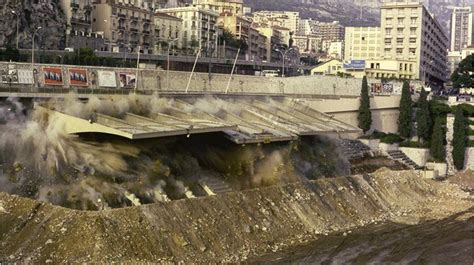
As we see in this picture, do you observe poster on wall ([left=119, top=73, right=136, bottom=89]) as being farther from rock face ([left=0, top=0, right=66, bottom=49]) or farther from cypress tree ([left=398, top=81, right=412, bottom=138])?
rock face ([left=0, top=0, right=66, bottom=49])

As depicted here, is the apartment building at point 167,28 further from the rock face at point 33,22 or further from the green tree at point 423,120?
the green tree at point 423,120

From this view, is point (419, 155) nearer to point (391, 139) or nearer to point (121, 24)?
point (391, 139)

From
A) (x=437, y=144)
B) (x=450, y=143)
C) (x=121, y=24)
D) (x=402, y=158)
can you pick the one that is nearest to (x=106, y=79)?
(x=402, y=158)

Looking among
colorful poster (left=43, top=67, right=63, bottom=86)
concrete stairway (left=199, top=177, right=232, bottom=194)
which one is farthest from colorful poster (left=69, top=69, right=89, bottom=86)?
concrete stairway (left=199, top=177, right=232, bottom=194)

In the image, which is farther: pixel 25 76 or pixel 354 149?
pixel 354 149

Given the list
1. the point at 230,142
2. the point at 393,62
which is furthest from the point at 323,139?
the point at 393,62

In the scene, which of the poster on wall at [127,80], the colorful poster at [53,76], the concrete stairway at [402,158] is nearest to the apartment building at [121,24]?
the concrete stairway at [402,158]

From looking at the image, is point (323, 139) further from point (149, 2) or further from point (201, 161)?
point (149, 2)
